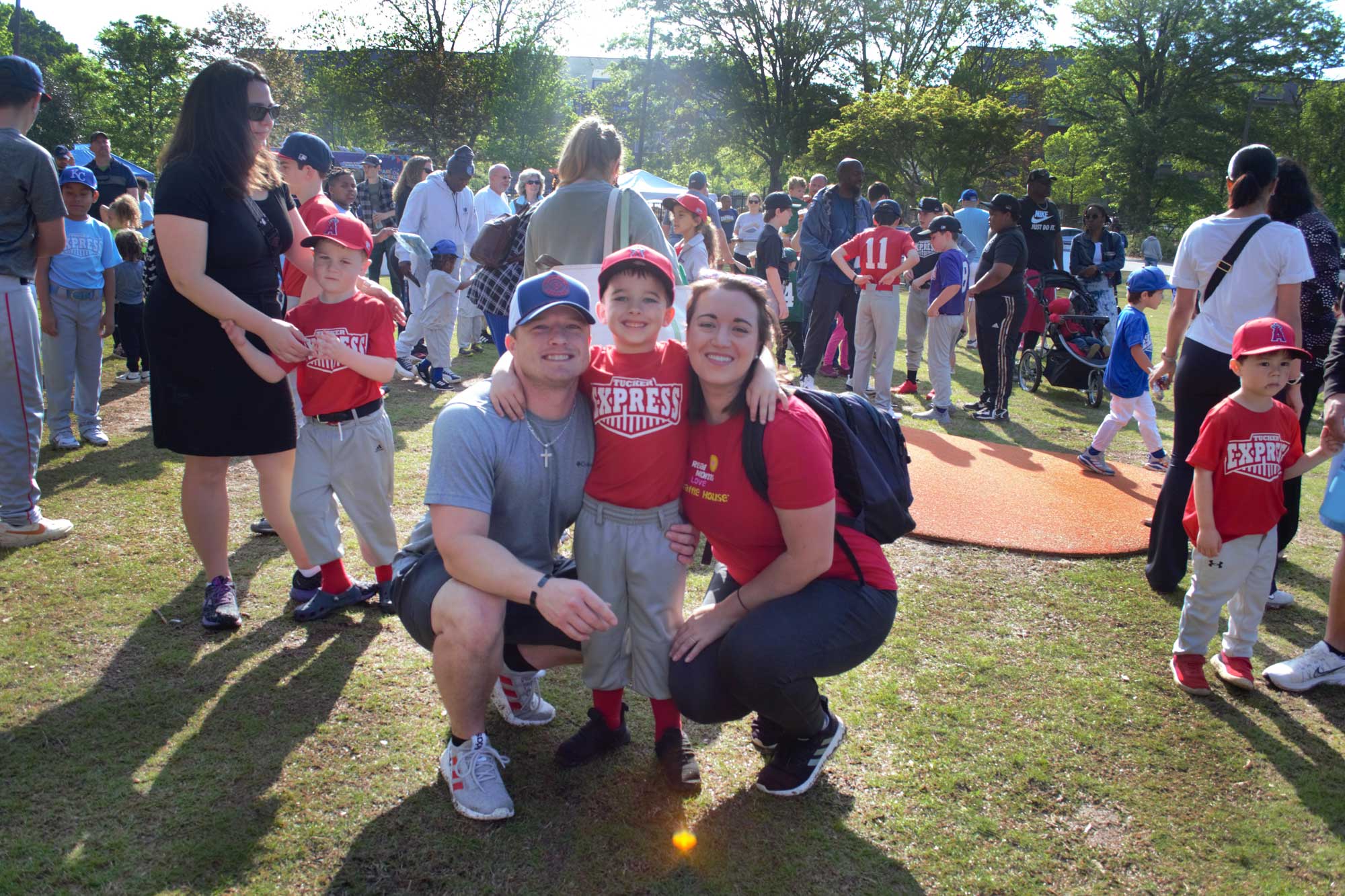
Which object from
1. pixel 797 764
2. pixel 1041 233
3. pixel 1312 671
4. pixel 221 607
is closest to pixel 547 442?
pixel 797 764

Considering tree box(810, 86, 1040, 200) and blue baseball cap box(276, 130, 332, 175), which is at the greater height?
tree box(810, 86, 1040, 200)

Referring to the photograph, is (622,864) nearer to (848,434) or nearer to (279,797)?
(279,797)

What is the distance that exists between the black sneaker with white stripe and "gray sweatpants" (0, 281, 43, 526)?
159 inches

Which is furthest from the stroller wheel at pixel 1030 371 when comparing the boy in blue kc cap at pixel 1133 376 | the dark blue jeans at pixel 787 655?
the dark blue jeans at pixel 787 655

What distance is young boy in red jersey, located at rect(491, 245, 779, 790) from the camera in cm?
249

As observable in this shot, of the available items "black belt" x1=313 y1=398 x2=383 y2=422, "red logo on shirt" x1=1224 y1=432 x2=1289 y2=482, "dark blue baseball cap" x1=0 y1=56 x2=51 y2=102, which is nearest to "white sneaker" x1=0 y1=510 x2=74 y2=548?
"black belt" x1=313 y1=398 x2=383 y2=422

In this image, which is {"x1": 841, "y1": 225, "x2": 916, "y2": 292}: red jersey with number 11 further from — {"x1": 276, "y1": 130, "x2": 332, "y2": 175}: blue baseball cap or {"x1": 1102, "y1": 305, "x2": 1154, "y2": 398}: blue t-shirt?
{"x1": 276, "y1": 130, "x2": 332, "y2": 175}: blue baseball cap

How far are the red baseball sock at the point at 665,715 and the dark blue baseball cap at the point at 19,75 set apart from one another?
396 centimetres

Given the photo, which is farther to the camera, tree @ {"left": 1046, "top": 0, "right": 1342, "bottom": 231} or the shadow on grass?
tree @ {"left": 1046, "top": 0, "right": 1342, "bottom": 231}

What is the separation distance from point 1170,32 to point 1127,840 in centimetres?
5821

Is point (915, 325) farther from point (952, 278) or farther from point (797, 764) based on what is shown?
point (797, 764)

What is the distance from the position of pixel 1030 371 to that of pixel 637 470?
28.7ft

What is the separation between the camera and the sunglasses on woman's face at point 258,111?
3.26 m

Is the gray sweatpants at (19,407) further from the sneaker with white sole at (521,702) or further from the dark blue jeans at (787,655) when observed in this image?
the dark blue jeans at (787,655)
